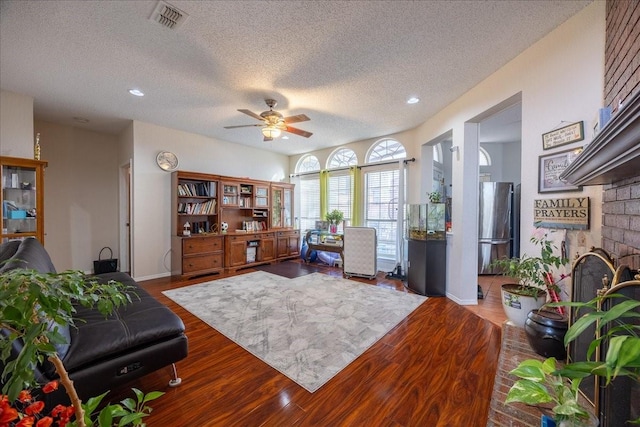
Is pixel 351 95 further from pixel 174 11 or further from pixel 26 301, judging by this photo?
pixel 26 301

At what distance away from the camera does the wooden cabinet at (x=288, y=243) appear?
5891 mm

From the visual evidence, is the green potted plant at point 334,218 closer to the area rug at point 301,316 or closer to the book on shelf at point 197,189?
the area rug at point 301,316

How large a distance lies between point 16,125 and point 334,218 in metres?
5.04

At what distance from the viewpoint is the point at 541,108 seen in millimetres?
2184

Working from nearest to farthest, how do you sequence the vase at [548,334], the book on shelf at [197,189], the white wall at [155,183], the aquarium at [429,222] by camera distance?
the vase at [548,334] < the aquarium at [429,222] < the white wall at [155,183] < the book on shelf at [197,189]

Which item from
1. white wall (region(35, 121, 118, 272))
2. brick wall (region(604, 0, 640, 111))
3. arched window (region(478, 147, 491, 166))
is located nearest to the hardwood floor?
brick wall (region(604, 0, 640, 111))

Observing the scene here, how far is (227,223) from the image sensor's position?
5.43 metres

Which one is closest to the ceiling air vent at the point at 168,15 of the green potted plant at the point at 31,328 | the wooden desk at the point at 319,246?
the green potted plant at the point at 31,328

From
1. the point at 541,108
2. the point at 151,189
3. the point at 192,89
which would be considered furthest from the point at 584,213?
the point at 151,189

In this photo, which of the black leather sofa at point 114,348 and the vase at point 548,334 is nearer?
the black leather sofa at point 114,348

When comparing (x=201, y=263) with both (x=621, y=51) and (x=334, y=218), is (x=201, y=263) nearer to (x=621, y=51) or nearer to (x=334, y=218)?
(x=334, y=218)

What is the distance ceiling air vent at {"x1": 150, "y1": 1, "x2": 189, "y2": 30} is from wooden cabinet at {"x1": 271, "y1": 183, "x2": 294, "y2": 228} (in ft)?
13.3

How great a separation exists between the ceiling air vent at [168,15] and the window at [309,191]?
173 inches

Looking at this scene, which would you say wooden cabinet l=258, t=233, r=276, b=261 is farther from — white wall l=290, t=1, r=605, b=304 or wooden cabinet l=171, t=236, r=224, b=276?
white wall l=290, t=1, r=605, b=304
